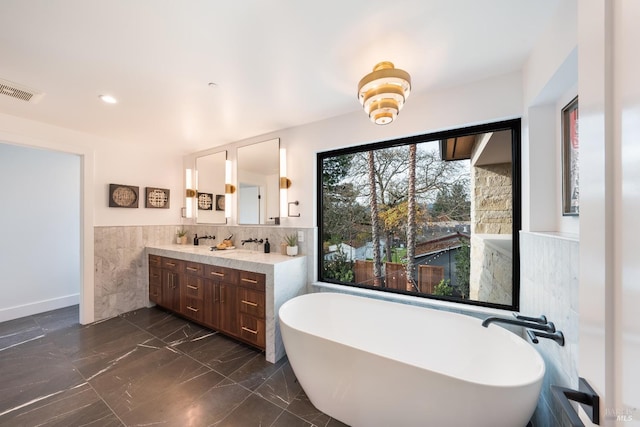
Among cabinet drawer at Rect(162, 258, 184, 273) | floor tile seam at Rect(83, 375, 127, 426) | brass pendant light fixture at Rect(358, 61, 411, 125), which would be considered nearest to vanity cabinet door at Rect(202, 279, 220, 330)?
cabinet drawer at Rect(162, 258, 184, 273)

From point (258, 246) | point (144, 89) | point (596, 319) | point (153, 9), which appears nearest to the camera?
point (596, 319)

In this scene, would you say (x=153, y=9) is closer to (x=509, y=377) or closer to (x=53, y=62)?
(x=53, y=62)

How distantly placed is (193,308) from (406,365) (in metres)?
2.69

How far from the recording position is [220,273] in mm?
2697

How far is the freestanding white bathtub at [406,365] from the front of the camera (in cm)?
118

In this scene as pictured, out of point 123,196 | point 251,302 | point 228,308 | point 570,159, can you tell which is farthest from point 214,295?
point 570,159

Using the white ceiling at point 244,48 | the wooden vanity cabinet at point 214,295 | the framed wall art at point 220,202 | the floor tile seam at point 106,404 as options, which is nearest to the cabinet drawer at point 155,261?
the wooden vanity cabinet at point 214,295

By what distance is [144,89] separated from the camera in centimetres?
208

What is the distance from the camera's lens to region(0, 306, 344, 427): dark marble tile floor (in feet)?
5.43

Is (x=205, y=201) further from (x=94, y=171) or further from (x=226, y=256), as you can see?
(x=226, y=256)

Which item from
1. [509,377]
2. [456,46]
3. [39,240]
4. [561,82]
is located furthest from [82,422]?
[561,82]

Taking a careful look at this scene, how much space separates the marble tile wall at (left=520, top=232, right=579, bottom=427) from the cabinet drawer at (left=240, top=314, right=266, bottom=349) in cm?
212

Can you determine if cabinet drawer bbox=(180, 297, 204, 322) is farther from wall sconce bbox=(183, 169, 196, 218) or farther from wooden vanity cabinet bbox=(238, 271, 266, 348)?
wall sconce bbox=(183, 169, 196, 218)

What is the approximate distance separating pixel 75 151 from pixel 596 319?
448cm
